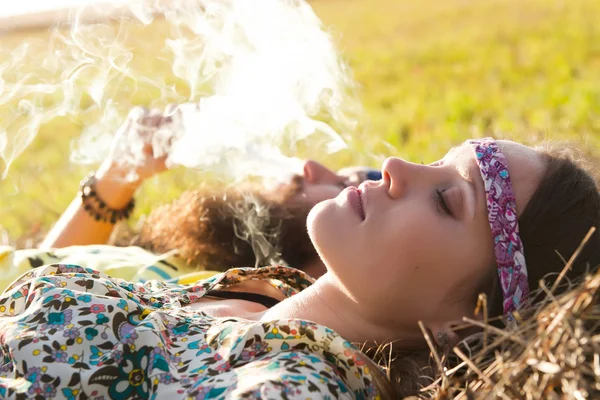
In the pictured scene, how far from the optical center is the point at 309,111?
167 inches

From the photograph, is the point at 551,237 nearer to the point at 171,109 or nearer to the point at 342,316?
the point at 342,316

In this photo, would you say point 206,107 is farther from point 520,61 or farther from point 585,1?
point 585,1

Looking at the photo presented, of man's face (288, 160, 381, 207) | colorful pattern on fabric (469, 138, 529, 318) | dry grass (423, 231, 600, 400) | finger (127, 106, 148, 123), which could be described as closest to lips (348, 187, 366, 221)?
colorful pattern on fabric (469, 138, 529, 318)

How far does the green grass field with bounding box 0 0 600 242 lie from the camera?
5711mm

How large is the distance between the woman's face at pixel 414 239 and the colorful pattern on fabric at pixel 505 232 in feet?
0.12

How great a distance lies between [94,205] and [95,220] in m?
0.09

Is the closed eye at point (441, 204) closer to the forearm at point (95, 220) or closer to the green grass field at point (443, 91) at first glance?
the green grass field at point (443, 91)

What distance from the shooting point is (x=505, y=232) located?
7.77 feet

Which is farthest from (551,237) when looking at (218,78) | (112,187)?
(112,187)

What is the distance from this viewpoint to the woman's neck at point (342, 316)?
2504 mm

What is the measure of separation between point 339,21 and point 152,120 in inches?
402

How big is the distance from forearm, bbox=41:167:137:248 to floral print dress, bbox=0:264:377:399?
1.84m

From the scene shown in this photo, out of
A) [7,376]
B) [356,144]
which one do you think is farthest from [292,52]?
[7,376]

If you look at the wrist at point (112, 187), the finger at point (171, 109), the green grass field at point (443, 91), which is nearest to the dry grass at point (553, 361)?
the green grass field at point (443, 91)
